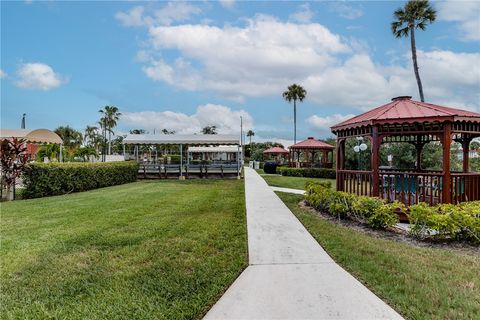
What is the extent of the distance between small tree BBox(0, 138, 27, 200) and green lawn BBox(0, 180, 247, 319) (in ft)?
12.6

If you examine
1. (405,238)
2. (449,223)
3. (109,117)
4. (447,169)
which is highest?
(109,117)

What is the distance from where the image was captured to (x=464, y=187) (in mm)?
7504

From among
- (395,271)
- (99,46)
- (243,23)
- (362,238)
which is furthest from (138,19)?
(395,271)

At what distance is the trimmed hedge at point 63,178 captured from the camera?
11.8 metres

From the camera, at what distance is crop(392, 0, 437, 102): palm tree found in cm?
2136

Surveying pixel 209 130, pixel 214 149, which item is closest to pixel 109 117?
pixel 209 130

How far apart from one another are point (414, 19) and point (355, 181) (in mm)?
18753

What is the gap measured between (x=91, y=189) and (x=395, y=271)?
44.0ft

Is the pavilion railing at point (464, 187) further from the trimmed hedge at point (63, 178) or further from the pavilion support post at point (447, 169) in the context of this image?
the trimmed hedge at point (63, 178)

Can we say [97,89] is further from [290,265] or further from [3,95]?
[290,265]

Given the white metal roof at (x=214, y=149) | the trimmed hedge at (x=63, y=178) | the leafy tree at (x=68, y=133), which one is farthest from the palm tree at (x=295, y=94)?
the leafy tree at (x=68, y=133)

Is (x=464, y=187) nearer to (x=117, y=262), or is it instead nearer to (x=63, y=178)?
(x=117, y=262)

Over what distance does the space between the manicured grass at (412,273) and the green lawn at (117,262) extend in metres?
1.66

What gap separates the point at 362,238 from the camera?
19.0ft
